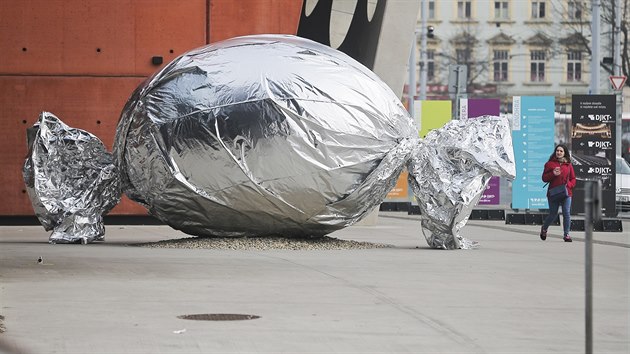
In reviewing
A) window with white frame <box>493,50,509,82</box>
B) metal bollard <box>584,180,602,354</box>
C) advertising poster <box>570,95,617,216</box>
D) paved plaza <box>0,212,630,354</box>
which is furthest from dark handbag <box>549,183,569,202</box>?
window with white frame <box>493,50,509,82</box>

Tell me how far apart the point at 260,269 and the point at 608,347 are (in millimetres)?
5963

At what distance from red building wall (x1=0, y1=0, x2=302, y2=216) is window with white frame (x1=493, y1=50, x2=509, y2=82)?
77.9m

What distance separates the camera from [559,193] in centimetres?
2225

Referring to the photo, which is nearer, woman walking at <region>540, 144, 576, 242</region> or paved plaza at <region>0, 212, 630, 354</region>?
paved plaza at <region>0, 212, 630, 354</region>

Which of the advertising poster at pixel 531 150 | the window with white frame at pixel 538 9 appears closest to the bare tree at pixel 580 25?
the window with white frame at pixel 538 9

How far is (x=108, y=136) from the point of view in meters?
26.1

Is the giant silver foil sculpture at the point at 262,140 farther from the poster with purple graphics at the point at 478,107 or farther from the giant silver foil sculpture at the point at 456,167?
the poster with purple graphics at the point at 478,107

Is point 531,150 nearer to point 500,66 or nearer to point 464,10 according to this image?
point 500,66

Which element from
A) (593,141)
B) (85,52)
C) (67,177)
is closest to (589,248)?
(67,177)

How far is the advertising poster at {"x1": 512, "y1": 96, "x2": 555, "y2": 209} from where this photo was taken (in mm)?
30844

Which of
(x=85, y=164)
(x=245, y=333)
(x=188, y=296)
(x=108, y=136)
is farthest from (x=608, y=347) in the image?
(x=108, y=136)

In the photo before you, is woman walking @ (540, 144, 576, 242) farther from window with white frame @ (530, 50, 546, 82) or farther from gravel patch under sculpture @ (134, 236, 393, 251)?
window with white frame @ (530, 50, 546, 82)

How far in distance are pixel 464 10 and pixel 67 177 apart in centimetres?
8720

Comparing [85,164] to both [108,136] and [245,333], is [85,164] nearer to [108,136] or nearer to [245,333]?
[108,136]
